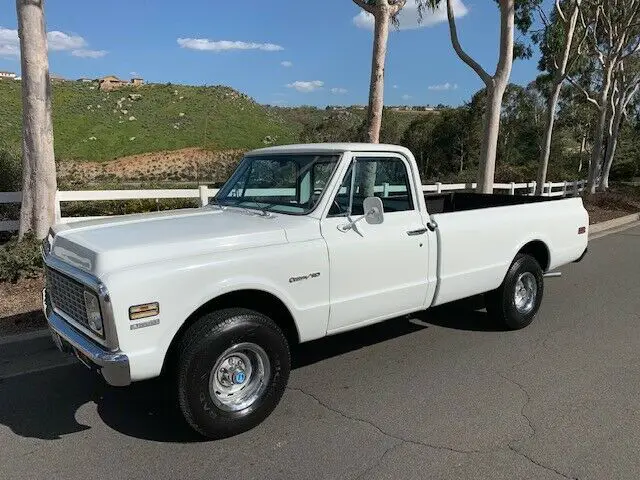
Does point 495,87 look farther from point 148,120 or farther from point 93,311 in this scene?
point 148,120

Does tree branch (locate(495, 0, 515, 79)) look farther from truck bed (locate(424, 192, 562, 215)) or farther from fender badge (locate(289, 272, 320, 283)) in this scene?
fender badge (locate(289, 272, 320, 283))

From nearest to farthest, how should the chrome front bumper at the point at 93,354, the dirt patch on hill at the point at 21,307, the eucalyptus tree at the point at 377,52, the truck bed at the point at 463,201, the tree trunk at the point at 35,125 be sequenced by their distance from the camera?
the chrome front bumper at the point at 93,354 → the dirt patch on hill at the point at 21,307 → the truck bed at the point at 463,201 → the tree trunk at the point at 35,125 → the eucalyptus tree at the point at 377,52

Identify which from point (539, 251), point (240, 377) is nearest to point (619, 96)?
point (539, 251)

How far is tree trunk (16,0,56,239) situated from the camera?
7.54 meters

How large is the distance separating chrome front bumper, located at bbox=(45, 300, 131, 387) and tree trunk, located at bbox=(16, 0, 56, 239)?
466 cm

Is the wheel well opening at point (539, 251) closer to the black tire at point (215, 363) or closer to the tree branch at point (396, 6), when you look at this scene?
the black tire at point (215, 363)

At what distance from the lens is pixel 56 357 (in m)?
5.05

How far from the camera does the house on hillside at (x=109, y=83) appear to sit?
88381 millimetres

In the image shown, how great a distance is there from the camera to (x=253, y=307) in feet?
13.0

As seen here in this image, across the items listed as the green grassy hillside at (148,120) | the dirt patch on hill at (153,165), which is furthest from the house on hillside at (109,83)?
the dirt patch on hill at (153,165)

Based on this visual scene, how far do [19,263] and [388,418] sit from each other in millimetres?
5231

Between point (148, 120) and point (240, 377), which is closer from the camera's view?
point (240, 377)

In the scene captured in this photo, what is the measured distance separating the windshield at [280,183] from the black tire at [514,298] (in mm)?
2392

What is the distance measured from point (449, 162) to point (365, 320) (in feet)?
115
